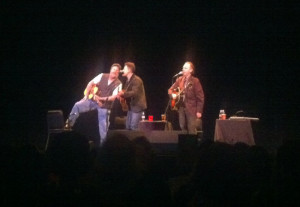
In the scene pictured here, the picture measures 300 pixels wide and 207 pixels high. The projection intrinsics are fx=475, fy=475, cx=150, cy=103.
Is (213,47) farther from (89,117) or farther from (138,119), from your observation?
(89,117)

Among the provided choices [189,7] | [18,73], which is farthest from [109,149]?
[18,73]

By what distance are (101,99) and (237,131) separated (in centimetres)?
275

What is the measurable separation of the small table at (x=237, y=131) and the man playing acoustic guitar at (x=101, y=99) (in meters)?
2.27

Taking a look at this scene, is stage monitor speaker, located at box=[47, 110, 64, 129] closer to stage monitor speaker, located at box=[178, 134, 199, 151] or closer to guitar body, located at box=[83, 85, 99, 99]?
guitar body, located at box=[83, 85, 99, 99]

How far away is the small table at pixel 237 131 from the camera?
874 centimetres

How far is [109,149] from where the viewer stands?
10.4 feet

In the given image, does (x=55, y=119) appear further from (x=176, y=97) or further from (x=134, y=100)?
(x=176, y=97)

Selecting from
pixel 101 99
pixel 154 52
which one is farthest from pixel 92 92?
pixel 154 52

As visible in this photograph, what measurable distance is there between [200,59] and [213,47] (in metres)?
0.45

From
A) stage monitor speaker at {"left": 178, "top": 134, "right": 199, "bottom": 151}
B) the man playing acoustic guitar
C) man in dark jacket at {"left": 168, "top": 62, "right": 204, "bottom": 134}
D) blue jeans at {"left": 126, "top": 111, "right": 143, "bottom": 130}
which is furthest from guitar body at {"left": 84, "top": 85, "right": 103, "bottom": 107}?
stage monitor speaker at {"left": 178, "top": 134, "right": 199, "bottom": 151}

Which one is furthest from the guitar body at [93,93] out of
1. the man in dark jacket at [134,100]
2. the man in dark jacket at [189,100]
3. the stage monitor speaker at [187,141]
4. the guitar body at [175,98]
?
the stage monitor speaker at [187,141]

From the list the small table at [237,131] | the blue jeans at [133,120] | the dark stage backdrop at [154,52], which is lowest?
the small table at [237,131]

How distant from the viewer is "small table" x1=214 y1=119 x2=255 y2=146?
8742mm

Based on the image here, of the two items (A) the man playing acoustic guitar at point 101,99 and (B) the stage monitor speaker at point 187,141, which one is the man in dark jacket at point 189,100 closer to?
(A) the man playing acoustic guitar at point 101,99
